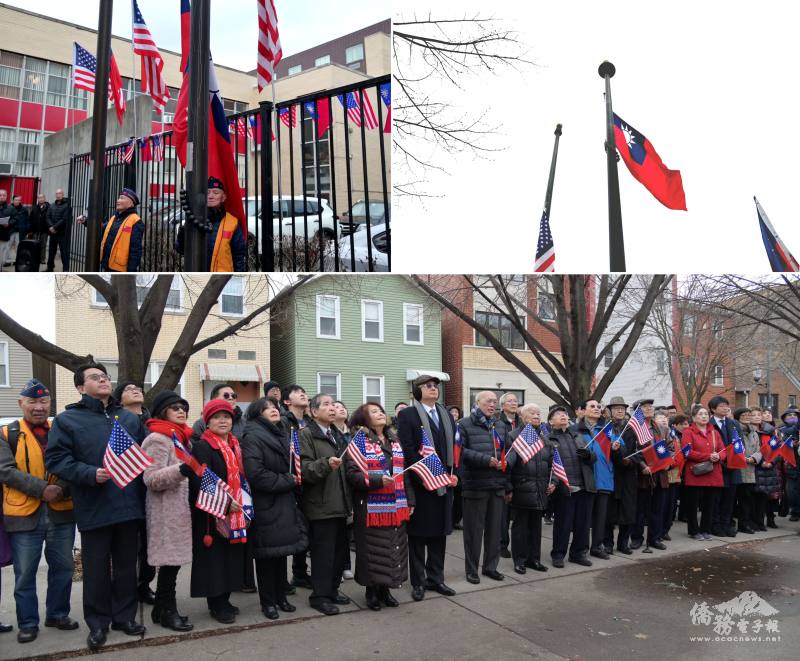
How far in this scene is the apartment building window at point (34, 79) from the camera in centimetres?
1333

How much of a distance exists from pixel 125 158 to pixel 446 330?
4485mm

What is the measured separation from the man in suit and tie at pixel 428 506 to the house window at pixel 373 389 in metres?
0.40

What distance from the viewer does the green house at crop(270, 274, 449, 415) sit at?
427cm

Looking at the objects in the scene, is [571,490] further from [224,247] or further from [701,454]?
[224,247]

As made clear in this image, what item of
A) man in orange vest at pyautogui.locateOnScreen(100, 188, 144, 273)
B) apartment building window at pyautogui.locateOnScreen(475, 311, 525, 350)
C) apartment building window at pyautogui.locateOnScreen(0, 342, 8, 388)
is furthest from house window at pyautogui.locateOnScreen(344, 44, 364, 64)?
apartment building window at pyautogui.locateOnScreen(0, 342, 8, 388)

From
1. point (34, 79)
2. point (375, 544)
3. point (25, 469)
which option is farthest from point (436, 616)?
point (34, 79)

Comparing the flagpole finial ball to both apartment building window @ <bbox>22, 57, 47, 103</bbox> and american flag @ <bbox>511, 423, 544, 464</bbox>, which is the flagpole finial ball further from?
apartment building window @ <bbox>22, 57, 47, 103</bbox>

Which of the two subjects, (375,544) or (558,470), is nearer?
(375,544)

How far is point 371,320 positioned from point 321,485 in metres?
1.40

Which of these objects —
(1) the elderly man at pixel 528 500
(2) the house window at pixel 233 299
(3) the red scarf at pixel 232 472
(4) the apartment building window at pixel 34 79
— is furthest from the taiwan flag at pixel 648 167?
(4) the apartment building window at pixel 34 79

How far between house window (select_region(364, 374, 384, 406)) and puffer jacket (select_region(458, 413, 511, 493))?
3.34ft

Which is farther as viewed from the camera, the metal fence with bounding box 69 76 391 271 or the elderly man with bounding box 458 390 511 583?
the elderly man with bounding box 458 390 511 583

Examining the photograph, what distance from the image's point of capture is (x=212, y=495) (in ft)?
14.9

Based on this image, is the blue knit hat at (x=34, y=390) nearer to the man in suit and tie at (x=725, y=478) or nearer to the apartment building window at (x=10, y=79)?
the man in suit and tie at (x=725, y=478)
